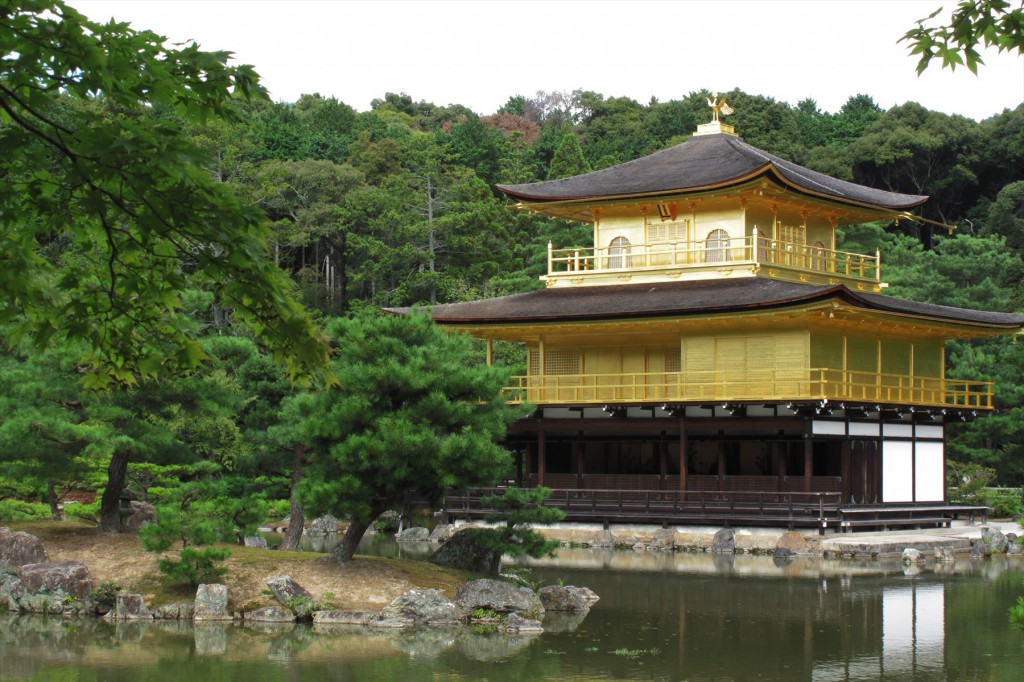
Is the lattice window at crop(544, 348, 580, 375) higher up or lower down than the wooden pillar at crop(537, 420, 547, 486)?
higher up

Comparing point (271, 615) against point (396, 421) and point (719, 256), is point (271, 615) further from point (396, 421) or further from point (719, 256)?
point (719, 256)

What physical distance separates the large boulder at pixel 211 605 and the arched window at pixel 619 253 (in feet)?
65.7

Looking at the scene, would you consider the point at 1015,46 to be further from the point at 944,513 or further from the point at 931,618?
the point at 944,513

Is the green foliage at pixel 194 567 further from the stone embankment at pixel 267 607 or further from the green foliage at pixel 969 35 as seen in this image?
the green foliage at pixel 969 35

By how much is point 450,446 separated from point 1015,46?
11.2 meters

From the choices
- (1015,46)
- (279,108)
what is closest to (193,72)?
(1015,46)

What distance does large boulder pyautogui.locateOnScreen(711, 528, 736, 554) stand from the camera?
28734mm

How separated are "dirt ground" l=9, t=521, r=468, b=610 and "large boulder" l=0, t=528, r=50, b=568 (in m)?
0.53

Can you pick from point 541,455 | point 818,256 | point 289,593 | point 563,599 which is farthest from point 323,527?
point 289,593

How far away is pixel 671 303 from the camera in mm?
31531

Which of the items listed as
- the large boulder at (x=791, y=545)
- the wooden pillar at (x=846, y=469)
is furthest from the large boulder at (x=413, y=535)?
the wooden pillar at (x=846, y=469)

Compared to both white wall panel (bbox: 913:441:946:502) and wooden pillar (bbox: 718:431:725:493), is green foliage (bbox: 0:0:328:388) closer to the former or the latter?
wooden pillar (bbox: 718:431:725:493)

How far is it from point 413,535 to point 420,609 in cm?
1472

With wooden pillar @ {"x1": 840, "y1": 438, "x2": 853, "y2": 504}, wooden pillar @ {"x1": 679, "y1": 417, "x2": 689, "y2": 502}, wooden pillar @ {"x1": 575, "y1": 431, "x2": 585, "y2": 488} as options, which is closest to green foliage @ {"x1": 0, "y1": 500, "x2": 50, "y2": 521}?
wooden pillar @ {"x1": 575, "y1": 431, "x2": 585, "y2": 488}
